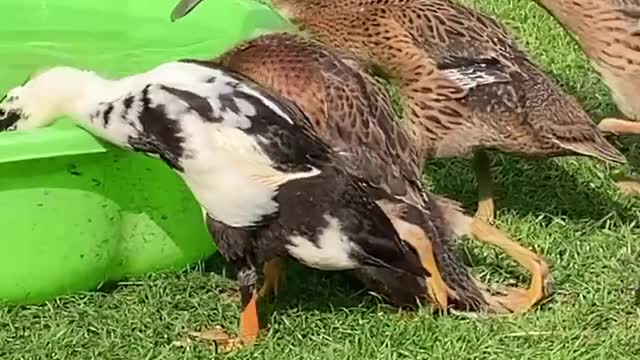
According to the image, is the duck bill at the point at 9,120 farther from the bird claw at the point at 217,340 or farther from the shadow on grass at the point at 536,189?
the shadow on grass at the point at 536,189

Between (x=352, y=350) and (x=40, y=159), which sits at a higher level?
(x=40, y=159)

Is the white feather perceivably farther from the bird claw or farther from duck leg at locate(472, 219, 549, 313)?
duck leg at locate(472, 219, 549, 313)

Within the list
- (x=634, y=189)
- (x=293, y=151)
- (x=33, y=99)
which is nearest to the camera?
(x=293, y=151)

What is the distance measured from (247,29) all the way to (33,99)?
2.87 feet

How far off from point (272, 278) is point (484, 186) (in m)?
0.94

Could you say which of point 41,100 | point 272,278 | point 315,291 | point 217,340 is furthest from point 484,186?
point 41,100

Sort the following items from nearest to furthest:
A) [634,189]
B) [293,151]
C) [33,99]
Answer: [293,151] < [33,99] < [634,189]

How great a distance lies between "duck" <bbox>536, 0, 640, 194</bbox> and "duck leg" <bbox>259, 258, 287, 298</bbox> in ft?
A: 4.73

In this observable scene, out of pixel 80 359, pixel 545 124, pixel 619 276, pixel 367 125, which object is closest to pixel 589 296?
pixel 619 276

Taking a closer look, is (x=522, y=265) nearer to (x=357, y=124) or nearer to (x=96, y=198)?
(x=357, y=124)

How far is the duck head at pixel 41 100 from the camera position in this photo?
433 cm

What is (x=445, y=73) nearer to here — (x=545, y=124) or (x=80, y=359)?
(x=545, y=124)

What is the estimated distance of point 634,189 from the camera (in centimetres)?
529

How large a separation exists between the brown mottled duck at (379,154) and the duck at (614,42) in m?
1.04
